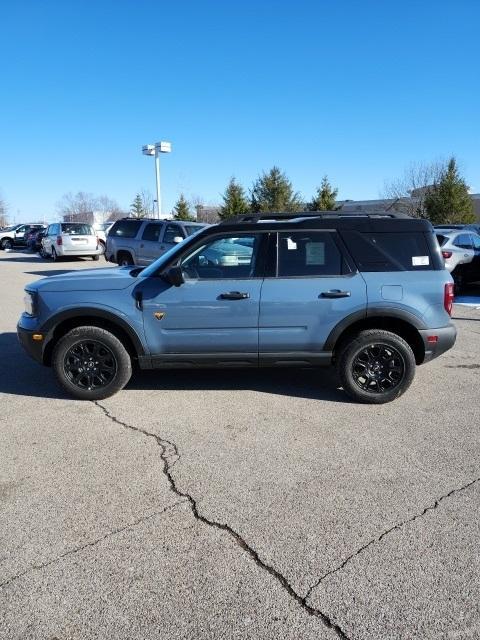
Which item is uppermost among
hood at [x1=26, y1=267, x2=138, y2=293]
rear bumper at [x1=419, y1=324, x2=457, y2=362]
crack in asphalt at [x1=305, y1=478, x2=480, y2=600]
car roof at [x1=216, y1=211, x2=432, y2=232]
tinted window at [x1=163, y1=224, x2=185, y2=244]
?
tinted window at [x1=163, y1=224, x2=185, y2=244]

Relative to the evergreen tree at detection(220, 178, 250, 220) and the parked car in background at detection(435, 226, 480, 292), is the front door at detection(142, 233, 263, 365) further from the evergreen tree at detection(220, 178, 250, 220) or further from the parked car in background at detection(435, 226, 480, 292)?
the evergreen tree at detection(220, 178, 250, 220)

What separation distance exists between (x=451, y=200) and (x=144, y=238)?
24.8m

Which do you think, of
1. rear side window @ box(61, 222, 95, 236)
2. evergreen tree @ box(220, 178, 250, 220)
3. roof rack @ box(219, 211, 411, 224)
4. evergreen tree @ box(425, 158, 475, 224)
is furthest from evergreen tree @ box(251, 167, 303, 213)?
roof rack @ box(219, 211, 411, 224)

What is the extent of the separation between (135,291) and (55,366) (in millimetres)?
1077

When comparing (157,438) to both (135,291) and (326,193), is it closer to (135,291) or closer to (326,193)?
(135,291)

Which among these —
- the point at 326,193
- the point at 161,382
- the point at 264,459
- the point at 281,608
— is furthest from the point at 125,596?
the point at 326,193

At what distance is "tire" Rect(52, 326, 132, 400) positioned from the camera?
15.8ft

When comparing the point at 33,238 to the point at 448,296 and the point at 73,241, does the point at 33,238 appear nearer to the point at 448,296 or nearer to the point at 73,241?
the point at 73,241

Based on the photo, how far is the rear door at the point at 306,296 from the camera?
4.76m

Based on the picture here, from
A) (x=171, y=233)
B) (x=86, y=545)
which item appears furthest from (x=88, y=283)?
(x=171, y=233)

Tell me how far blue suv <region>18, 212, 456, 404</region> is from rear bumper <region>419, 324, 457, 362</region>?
0.01m

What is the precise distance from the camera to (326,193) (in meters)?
38.9

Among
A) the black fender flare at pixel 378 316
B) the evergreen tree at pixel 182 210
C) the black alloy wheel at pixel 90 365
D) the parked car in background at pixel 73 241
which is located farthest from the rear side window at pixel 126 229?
the evergreen tree at pixel 182 210

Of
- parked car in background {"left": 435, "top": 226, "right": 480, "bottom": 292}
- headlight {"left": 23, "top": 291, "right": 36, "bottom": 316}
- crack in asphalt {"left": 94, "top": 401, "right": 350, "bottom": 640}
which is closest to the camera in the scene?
crack in asphalt {"left": 94, "top": 401, "right": 350, "bottom": 640}
